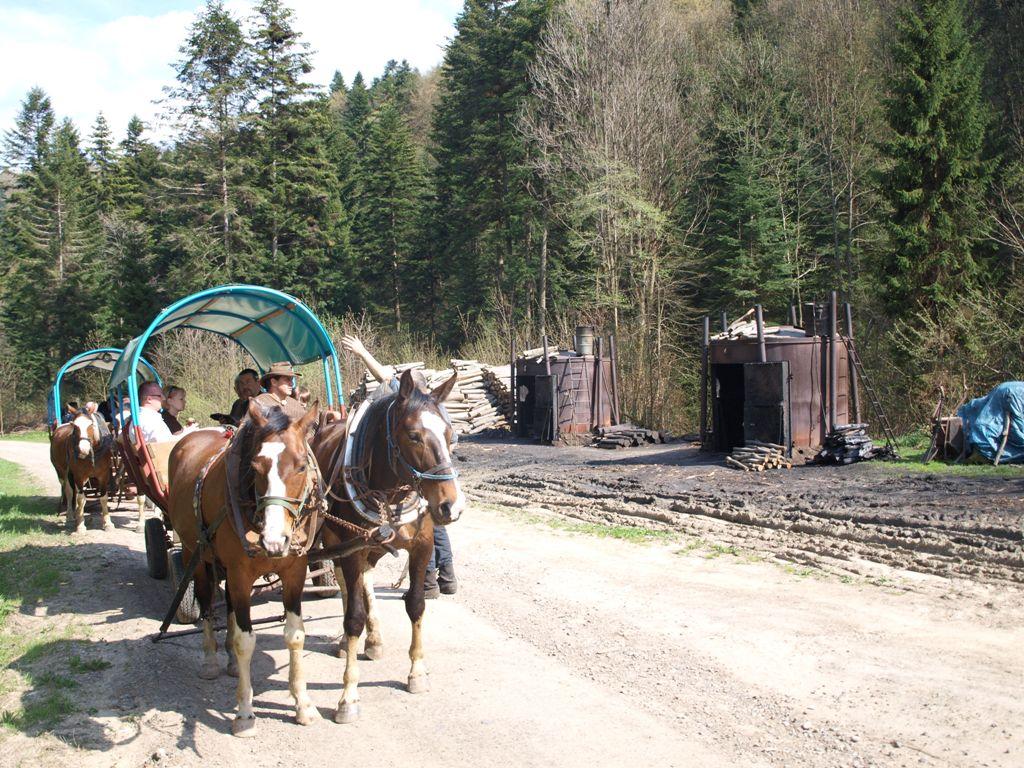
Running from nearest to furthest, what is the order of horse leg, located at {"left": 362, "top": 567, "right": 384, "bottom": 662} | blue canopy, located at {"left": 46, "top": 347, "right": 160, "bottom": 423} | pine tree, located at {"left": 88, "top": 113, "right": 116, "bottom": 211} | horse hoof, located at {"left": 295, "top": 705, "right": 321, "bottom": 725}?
horse hoof, located at {"left": 295, "top": 705, "right": 321, "bottom": 725}
horse leg, located at {"left": 362, "top": 567, "right": 384, "bottom": 662}
blue canopy, located at {"left": 46, "top": 347, "right": 160, "bottom": 423}
pine tree, located at {"left": 88, "top": 113, "right": 116, "bottom": 211}

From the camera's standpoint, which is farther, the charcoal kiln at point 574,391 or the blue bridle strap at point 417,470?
the charcoal kiln at point 574,391

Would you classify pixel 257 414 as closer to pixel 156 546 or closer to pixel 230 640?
pixel 230 640

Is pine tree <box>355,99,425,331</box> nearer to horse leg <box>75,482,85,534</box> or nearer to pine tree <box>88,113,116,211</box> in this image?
pine tree <box>88,113,116,211</box>

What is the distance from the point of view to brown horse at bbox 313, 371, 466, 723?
5305mm

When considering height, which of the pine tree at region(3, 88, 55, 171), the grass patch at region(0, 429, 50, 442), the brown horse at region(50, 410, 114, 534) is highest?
the pine tree at region(3, 88, 55, 171)

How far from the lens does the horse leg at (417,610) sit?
591 centimetres

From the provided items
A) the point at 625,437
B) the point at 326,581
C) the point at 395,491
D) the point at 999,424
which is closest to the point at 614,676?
the point at 395,491

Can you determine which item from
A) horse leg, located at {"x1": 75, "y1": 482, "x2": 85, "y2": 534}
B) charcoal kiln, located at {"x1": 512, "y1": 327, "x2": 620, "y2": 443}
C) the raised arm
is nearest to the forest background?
charcoal kiln, located at {"x1": 512, "y1": 327, "x2": 620, "y2": 443}

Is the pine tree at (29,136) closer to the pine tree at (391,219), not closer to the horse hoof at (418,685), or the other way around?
the pine tree at (391,219)

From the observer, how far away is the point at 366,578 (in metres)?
6.34

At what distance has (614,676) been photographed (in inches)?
244

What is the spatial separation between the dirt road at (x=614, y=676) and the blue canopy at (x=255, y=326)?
2348 mm

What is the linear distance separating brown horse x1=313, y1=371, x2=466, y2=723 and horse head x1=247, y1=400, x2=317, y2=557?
21.6 inches

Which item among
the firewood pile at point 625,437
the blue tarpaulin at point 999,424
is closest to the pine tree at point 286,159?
the firewood pile at point 625,437
